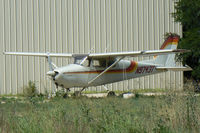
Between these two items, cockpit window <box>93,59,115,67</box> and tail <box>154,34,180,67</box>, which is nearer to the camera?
cockpit window <box>93,59,115,67</box>

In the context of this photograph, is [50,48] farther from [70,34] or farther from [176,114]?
[176,114]

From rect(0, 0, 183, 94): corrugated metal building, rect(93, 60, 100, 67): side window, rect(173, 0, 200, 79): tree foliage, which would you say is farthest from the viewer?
rect(0, 0, 183, 94): corrugated metal building

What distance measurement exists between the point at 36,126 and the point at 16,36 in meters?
16.6

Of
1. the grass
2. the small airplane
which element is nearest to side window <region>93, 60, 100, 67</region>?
the small airplane

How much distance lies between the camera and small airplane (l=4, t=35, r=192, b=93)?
1820 centimetres

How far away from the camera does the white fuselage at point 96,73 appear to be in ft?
59.6

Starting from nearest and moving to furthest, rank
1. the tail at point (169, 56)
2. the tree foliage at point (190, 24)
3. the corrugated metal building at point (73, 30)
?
the tail at point (169, 56) < the tree foliage at point (190, 24) < the corrugated metal building at point (73, 30)

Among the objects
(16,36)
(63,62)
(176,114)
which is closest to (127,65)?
(63,62)

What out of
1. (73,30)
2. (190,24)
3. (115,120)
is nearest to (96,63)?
(73,30)

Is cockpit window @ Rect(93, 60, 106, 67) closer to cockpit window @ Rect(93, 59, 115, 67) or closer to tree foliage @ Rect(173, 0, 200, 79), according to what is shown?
cockpit window @ Rect(93, 59, 115, 67)

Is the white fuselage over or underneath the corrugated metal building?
underneath

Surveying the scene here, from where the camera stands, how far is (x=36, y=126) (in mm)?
7875

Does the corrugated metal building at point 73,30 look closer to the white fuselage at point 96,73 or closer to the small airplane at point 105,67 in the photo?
the small airplane at point 105,67

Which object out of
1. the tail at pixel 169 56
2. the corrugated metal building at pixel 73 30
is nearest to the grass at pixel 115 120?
the tail at pixel 169 56
